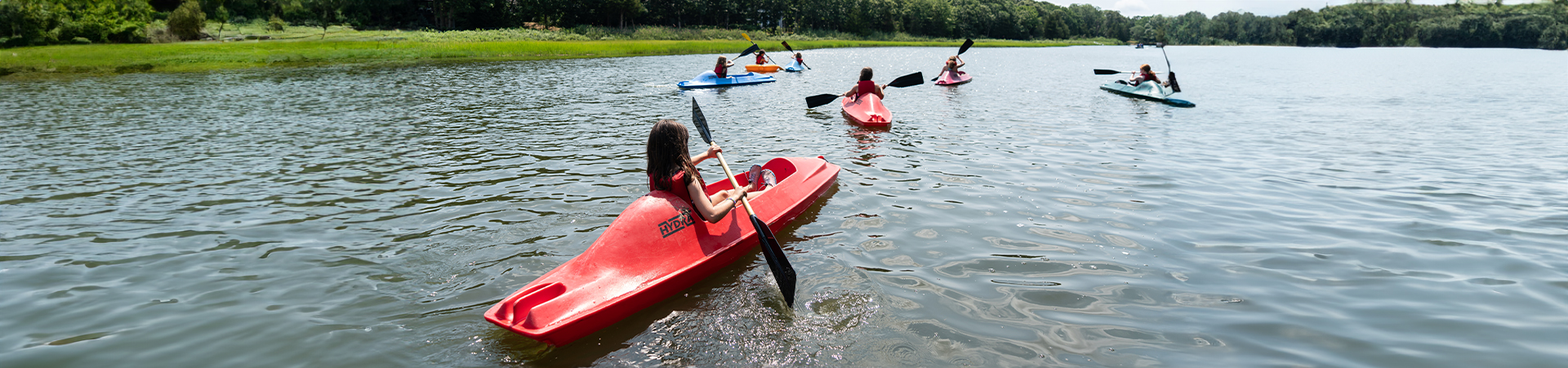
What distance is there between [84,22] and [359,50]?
55.1 feet

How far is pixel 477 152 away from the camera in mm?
12102

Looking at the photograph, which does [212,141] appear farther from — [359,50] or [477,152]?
[359,50]

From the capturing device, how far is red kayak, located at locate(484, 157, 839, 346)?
4.45m

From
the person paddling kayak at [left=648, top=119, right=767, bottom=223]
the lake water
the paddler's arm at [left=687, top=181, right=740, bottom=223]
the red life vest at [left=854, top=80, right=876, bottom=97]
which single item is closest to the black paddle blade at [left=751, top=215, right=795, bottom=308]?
the lake water

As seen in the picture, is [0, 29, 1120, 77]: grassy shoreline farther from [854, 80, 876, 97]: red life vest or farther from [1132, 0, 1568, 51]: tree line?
[1132, 0, 1568, 51]: tree line

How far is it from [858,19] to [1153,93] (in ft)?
295

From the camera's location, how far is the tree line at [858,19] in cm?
4244

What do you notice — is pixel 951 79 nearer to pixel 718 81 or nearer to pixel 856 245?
pixel 718 81

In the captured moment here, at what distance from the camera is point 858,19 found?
107m

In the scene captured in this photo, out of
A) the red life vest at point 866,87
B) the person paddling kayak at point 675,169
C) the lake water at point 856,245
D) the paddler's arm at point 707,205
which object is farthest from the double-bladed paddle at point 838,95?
the person paddling kayak at point 675,169

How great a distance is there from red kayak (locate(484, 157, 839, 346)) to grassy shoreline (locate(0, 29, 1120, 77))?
112 ft

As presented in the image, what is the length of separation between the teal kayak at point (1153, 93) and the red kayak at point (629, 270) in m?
16.5

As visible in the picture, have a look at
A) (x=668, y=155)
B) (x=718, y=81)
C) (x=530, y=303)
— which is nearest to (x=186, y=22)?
(x=718, y=81)

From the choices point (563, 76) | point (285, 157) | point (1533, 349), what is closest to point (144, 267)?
point (285, 157)
